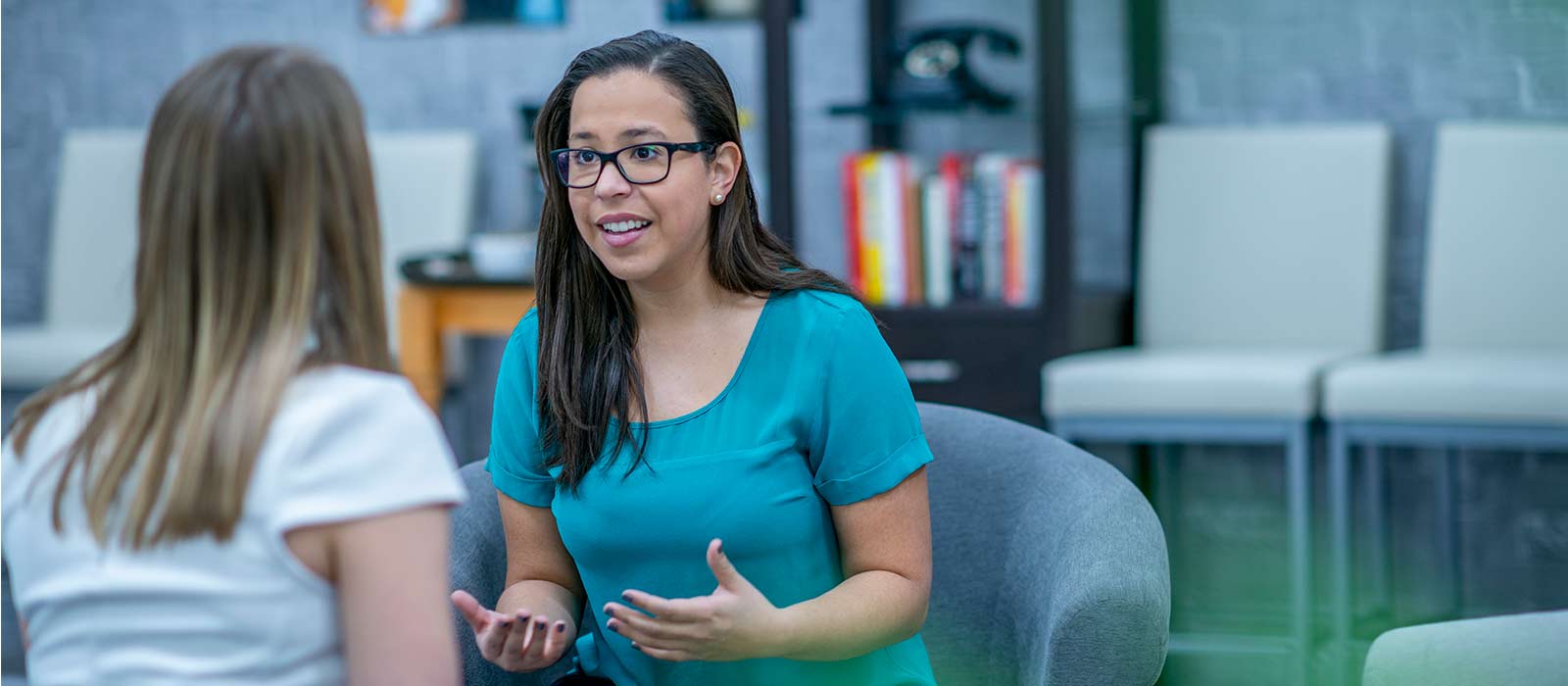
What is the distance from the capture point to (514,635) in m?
1.29

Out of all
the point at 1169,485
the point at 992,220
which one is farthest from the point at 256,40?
the point at 1169,485

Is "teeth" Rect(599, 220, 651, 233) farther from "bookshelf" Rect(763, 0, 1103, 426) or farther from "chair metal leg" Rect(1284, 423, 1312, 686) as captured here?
"chair metal leg" Rect(1284, 423, 1312, 686)

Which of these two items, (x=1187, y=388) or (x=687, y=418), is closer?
(x=687, y=418)

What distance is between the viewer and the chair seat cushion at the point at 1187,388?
113 inches

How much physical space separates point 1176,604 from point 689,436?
2148mm

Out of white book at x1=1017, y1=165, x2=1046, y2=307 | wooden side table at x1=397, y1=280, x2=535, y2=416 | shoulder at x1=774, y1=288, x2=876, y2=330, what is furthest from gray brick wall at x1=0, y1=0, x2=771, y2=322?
shoulder at x1=774, y1=288, x2=876, y2=330

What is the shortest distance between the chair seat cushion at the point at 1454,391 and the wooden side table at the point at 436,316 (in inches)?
65.4

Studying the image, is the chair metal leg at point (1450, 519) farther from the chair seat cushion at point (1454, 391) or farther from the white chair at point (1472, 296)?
the chair seat cushion at point (1454, 391)

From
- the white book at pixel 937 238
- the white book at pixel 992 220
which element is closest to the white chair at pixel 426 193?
the white book at pixel 937 238

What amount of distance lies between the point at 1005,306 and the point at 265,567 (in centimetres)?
237

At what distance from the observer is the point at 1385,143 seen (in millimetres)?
3225

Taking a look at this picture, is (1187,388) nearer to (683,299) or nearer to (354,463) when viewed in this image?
(683,299)

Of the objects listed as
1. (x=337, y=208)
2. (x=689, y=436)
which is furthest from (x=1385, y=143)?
(x=337, y=208)

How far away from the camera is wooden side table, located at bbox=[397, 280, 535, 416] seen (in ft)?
11.3
